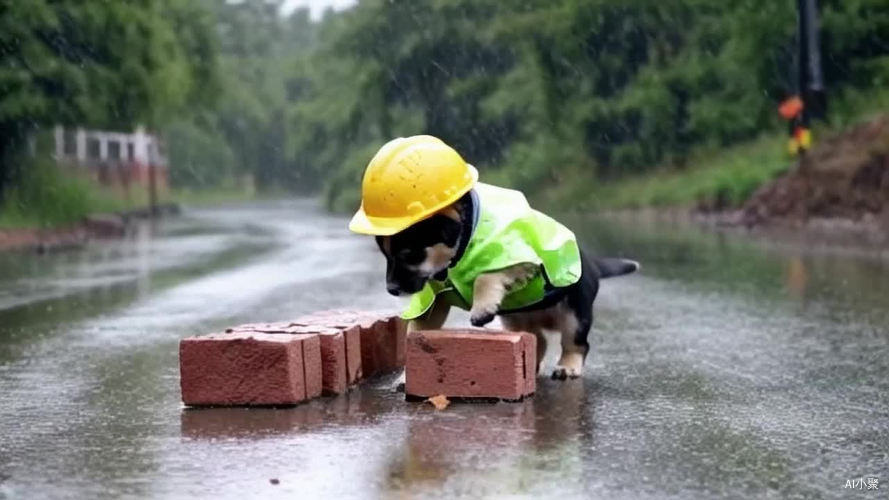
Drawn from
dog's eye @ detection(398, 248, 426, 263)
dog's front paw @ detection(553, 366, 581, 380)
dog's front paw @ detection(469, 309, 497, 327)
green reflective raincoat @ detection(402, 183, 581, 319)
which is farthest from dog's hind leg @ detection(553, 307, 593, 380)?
dog's eye @ detection(398, 248, 426, 263)

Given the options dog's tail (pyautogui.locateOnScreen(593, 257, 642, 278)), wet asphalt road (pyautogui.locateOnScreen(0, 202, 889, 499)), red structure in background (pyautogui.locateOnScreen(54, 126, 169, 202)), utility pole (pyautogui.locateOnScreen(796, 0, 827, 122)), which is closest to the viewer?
wet asphalt road (pyautogui.locateOnScreen(0, 202, 889, 499))

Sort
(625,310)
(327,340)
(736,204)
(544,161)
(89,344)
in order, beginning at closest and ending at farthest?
(327,340), (89,344), (625,310), (736,204), (544,161)

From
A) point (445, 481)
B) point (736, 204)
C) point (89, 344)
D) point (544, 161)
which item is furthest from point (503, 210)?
point (544, 161)

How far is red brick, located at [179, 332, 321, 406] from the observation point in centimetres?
709

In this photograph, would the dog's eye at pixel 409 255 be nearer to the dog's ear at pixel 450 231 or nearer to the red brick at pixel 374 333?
the dog's ear at pixel 450 231

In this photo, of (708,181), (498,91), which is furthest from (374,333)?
(498,91)

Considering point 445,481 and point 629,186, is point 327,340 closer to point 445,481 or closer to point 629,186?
point 445,481

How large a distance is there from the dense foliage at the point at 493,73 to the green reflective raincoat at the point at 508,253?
1936 centimetres

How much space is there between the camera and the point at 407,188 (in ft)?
23.8

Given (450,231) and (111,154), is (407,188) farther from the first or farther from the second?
(111,154)

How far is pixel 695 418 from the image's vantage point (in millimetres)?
6961

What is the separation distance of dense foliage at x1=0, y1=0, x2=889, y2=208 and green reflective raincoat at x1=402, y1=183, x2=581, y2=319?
63.5 feet

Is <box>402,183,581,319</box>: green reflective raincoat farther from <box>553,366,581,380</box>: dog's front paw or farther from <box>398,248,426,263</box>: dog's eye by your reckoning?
<box>553,366,581,380</box>: dog's front paw

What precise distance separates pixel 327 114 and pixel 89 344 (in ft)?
160
